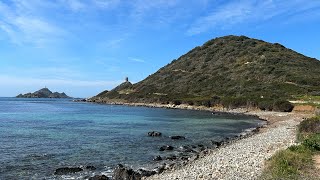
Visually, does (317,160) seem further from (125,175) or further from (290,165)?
(125,175)

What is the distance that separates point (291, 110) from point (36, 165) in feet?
213

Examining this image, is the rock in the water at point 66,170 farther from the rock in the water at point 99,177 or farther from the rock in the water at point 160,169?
the rock in the water at point 160,169

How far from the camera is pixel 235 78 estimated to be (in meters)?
149

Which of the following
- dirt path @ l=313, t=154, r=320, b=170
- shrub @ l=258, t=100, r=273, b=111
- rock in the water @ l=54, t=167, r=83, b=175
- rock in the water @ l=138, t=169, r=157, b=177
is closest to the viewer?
dirt path @ l=313, t=154, r=320, b=170

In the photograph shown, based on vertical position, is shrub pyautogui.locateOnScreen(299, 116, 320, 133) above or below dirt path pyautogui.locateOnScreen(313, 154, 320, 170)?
above

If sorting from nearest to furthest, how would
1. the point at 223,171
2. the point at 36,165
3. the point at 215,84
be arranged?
the point at 223,171 < the point at 36,165 < the point at 215,84

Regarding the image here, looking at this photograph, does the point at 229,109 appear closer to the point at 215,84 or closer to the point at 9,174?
the point at 215,84

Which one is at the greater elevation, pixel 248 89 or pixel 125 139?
pixel 248 89

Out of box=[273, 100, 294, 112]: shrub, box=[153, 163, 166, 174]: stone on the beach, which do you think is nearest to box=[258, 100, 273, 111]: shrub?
box=[273, 100, 294, 112]: shrub

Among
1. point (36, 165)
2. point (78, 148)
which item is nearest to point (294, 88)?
point (78, 148)

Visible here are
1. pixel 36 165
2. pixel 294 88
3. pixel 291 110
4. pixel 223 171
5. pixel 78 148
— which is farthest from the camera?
pixel 294 88

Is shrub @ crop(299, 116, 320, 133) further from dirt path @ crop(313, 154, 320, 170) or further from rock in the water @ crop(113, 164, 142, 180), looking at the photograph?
rock in the water @ crop(113, 164, 142, 180)

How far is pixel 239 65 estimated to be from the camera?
16762 cm

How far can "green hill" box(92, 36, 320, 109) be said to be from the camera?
120425 mm
